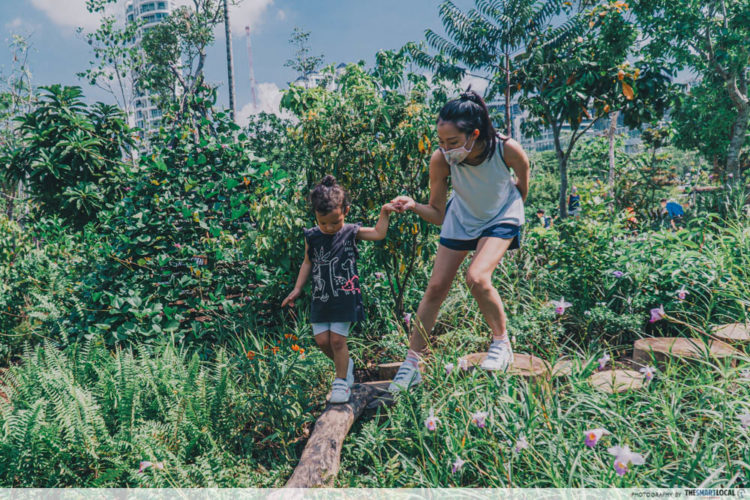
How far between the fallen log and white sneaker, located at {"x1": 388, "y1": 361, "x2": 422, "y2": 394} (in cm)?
21

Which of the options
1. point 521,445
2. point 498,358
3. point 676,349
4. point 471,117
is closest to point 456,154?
point 471,117

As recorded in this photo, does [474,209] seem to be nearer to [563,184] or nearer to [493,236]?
[493,236]

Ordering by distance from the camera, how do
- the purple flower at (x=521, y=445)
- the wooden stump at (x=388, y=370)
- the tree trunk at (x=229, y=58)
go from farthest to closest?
the tree trunk at (x=229, y=58) → the wooden stump at (x=388, y=370) → the purple flower at (x=521, y=445)

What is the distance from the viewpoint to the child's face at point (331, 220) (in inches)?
99.9

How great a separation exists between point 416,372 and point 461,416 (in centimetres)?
40

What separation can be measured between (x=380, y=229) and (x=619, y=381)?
4.95ft

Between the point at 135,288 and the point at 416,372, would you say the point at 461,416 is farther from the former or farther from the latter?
the point at 135,288

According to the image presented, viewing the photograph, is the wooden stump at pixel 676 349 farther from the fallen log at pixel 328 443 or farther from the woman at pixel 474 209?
the fallen log at pixel 328 443

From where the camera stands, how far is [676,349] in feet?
8.44

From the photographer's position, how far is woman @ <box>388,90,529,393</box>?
2.21 meters

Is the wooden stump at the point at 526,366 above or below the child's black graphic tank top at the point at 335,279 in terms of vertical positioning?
below

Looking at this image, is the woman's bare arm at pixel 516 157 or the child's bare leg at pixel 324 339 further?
the child's bare leg at pixel 324 339

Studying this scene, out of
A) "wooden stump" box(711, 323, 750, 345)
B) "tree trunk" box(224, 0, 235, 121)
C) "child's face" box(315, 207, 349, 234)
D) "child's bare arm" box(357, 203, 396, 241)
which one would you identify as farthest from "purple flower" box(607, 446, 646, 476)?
"tree trunk" box(224, 0, 235, 121)

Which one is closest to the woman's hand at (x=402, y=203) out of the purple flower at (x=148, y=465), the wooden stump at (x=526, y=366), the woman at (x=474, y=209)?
the woman at (x=474, y=209)
